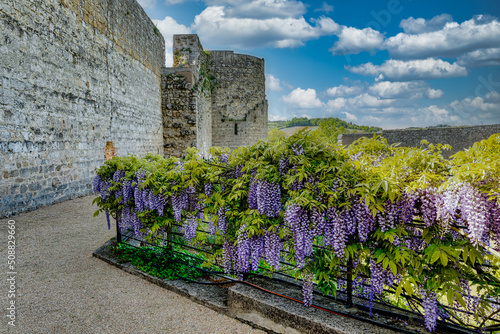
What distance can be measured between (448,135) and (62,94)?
54.0 feet

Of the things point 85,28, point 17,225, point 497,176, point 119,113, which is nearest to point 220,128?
point 119,113

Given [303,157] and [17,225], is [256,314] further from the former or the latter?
[17,225]

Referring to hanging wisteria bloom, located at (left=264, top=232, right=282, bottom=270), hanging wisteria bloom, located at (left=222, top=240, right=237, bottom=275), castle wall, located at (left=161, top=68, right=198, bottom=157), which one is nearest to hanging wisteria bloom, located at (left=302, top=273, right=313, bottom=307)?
hanging wisteria bloom, located at (left=264, top=232, right=282, bottom=270)

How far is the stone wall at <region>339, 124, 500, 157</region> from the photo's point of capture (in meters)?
14.1

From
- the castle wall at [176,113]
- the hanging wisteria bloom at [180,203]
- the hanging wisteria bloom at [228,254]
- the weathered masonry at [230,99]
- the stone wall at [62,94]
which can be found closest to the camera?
the hanging wisteria bloom at [228,254]

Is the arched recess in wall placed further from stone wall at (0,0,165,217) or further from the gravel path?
the gravel path

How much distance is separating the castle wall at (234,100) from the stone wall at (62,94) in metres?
7.59

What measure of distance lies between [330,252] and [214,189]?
1.23 m

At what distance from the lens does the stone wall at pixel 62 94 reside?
5105 millimetres

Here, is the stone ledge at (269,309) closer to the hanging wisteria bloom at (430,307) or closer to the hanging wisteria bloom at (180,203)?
the hanging wisteria bloom at (430,307)

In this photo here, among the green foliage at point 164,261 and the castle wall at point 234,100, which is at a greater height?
the castle wall at point 234,100

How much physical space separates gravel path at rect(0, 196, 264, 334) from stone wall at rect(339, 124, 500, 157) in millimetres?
12865

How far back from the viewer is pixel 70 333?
93.1 inches

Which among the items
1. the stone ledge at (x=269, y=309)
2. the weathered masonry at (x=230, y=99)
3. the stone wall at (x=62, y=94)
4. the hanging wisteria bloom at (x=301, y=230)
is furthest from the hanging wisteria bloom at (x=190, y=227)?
the weathered masonry at (x=230, y=99)
